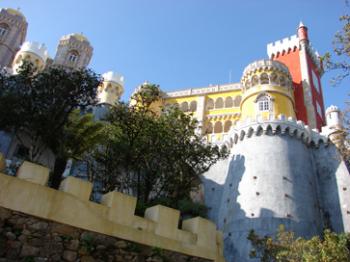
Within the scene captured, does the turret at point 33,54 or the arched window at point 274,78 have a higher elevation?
the turret at point 33,54

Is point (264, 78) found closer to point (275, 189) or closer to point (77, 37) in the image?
point (275, 189)

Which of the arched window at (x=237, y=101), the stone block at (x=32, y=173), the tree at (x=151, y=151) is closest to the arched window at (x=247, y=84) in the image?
the arched window at (x=237, y=101)

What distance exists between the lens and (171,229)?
812 centimetres

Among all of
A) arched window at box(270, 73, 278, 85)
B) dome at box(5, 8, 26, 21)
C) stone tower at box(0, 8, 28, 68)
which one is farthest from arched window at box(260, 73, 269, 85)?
dome at box(5, 8, 26, 21)

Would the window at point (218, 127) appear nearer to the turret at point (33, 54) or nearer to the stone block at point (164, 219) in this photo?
the turret at point (33, 54)

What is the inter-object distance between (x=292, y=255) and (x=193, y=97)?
111 ft

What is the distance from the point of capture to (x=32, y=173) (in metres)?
6.67

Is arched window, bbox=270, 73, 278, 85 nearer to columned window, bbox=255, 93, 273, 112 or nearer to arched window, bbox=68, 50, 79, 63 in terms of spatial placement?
columned window, bbox=255, 93, 273, 112

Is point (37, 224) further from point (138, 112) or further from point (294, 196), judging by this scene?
point (294, 196)

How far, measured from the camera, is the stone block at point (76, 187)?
700cm

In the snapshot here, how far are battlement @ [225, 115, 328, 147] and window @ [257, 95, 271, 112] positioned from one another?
14.6 ft

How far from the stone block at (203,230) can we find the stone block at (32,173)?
12.8 ft

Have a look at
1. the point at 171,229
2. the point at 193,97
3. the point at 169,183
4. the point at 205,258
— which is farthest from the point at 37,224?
the point at 193,97

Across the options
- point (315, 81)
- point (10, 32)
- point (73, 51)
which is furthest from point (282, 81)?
point (10, 32)
